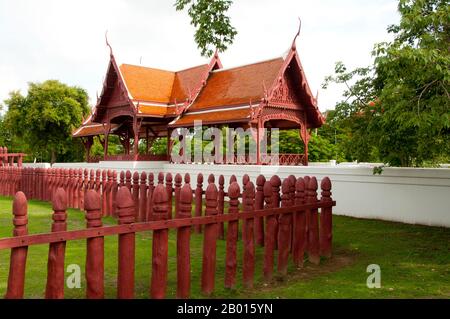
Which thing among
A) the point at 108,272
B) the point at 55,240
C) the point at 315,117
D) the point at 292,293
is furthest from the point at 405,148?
the point at 315,117

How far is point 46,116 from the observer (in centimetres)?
3316

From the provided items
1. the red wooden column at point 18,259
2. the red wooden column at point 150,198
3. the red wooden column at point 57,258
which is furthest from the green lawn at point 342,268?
the red wooden column at point 18,259

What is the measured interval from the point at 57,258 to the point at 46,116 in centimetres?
3232

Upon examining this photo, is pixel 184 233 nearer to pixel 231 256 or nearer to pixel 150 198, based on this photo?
pixel 231 256

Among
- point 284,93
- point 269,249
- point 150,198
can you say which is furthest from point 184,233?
point 284,93

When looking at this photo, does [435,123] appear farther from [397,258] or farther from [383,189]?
[383,189]

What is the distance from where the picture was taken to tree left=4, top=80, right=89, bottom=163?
111ft

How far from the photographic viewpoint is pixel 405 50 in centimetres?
495

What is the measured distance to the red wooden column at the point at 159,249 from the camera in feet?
12.8

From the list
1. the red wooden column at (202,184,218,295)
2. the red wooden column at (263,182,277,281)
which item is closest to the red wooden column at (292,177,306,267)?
the red wooden column at (263,182,277,281)

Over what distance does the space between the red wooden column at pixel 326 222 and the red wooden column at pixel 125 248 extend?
310 centimetres

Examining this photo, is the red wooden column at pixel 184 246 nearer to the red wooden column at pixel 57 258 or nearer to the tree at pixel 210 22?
the red wooden column at pixel 57 258

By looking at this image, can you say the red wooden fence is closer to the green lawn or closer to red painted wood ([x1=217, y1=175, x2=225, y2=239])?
red painted wood ([x1=217, y1=175, x2=225, y2=239])
